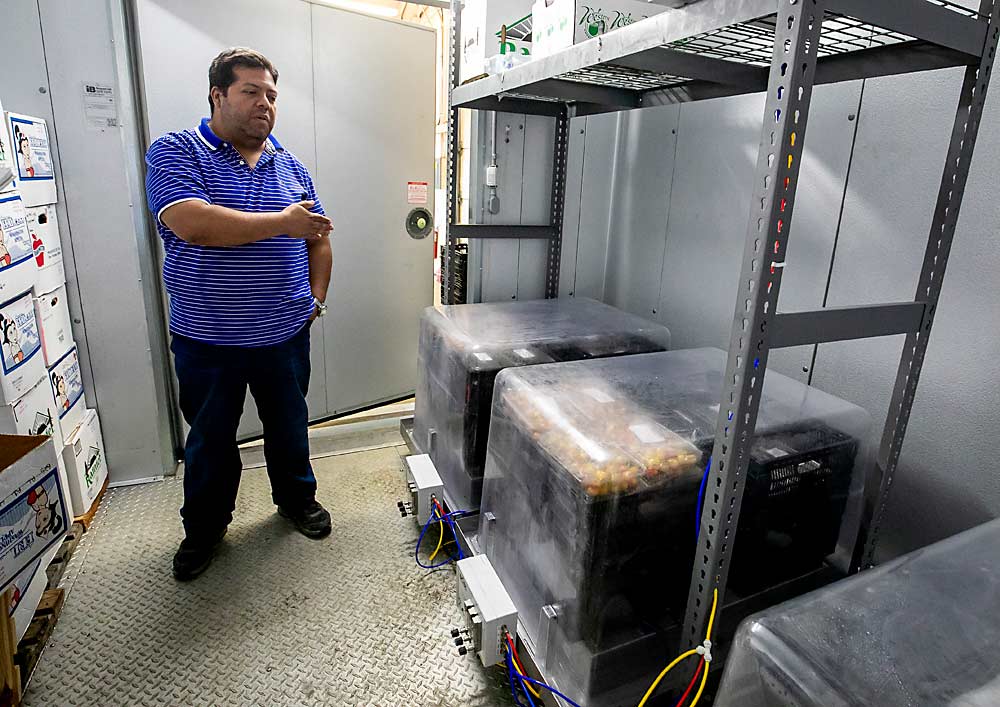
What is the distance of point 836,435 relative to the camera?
3.63 ft

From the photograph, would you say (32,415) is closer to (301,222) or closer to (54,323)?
(54,323)

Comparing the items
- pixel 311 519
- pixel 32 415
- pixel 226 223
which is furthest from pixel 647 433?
pixel 32 415

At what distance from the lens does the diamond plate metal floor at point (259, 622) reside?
131 centimetres

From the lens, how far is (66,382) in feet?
6.05

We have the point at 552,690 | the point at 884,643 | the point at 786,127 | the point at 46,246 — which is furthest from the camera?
the point at 46,246

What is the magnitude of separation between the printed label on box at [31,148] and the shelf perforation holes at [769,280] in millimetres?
1915

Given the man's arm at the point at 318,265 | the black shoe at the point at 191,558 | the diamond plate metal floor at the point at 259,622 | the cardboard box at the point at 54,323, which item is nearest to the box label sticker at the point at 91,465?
the diamond plate metal floor at the point at 259,622

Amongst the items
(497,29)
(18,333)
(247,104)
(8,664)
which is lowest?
(8,664)

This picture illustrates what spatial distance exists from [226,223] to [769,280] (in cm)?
124

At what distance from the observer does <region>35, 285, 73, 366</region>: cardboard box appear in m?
1.71

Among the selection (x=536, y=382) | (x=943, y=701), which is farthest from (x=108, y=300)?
(x=943, y=701)

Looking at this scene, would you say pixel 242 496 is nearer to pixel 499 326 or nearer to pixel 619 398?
pixel 499 326

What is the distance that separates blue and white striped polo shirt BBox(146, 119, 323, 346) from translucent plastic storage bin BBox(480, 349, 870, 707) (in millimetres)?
801

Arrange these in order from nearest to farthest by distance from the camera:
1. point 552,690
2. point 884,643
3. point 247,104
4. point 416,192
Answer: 1. point 884,643
2. point 552,690
3. point 247,104
4. point 416,192
